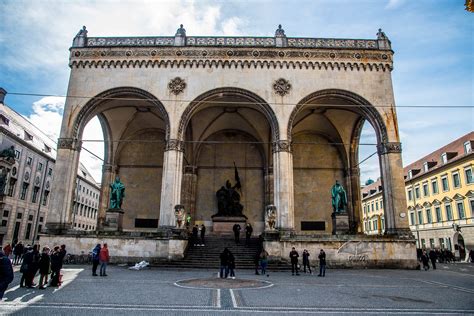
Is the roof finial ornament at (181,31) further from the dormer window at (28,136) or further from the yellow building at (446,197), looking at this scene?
the dormer window at (28,136)

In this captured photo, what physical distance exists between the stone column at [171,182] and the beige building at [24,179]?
55.0ft

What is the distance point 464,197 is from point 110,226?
30.5 metres

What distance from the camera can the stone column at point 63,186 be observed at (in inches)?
717

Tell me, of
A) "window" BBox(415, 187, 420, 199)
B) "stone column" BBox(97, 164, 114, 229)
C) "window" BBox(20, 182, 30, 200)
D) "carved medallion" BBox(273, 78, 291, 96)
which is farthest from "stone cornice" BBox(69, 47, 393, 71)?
"window" BBox(415, 187, 420, 199)

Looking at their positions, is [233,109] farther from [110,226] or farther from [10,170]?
[10,170]

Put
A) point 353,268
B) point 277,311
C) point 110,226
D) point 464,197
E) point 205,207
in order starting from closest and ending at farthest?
point 277,311 < point 353,268 < point 110,226 < point 205,207 < point 464,197

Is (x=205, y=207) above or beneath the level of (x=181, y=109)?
beneath

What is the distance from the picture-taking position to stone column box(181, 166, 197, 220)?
2427 centimetres

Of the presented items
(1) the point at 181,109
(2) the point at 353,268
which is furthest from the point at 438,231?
(1) the point at 181,109

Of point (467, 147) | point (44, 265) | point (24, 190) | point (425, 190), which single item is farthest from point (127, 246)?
point (425, 190)

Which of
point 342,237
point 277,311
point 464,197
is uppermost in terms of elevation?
point 464,197

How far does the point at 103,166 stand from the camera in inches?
985

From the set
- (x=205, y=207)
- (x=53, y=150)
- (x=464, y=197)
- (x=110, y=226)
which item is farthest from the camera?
(x=53, y=150)

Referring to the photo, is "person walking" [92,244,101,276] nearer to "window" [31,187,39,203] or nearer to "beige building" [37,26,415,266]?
"beige building" [37,26,415,266]
